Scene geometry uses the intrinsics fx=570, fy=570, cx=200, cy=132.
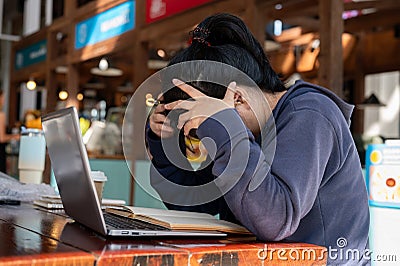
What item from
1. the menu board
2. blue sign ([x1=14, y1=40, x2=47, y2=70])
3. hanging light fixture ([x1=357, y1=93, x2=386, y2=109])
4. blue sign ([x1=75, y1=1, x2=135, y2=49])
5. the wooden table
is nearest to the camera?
the wooden table

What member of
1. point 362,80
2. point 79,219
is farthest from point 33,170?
point 362,80

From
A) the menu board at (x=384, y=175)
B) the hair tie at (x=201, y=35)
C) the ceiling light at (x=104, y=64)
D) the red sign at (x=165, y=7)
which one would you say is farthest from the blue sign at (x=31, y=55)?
the hair tie at (x=201, y=35)

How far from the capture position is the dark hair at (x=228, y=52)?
1.18 m

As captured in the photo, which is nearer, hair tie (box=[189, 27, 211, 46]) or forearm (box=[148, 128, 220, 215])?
hair tie (box=[189, 27, 211, 46])

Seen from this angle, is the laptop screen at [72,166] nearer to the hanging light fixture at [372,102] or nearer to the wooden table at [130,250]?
the wooden table at [130,250]

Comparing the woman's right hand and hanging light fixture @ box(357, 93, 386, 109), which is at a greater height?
hanging light fixture @ box(357, 93, 386, 109)

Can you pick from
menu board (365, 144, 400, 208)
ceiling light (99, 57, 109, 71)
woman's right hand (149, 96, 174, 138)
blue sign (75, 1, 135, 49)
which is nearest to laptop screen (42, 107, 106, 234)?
woman's right hand (149, 96, 174, 138)

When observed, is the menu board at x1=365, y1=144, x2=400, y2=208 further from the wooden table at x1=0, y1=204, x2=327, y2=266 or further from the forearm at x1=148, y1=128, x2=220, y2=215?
the wooden table at x1=0, y1=204, x2=327, y2=266

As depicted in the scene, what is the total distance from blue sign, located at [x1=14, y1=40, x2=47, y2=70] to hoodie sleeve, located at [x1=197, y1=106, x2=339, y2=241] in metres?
6.76

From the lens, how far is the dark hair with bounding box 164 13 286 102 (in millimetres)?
1178

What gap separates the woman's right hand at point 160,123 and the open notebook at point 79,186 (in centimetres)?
33

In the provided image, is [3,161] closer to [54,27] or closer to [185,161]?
[54,27]

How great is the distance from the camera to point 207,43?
1.22 metres

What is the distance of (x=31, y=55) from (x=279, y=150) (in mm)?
7571
